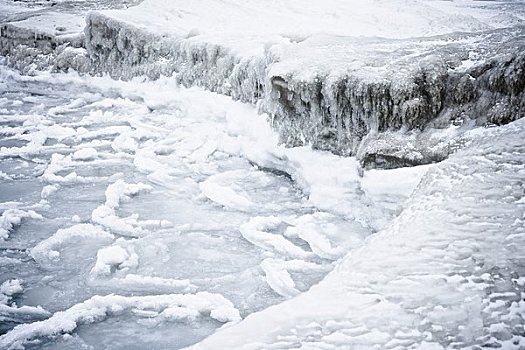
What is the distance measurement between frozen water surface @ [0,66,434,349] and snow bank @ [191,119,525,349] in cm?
69

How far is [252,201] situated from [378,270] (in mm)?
3364

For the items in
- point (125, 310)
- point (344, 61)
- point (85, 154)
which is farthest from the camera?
point (85, 154)

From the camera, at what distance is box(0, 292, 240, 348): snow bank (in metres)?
3.27

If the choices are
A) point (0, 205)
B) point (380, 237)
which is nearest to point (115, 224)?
point (0, 205)

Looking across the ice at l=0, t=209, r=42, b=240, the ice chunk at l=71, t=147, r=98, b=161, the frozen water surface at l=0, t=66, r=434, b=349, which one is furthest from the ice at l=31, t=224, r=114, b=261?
the ice chunk at l=71, t=147, r=98, b=161

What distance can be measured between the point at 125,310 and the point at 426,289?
244 centimetres

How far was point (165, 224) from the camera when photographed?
5035mm

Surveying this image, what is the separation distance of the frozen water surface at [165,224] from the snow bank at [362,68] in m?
0.47

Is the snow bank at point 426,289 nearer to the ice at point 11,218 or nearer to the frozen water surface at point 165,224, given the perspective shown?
the frozen water surface at point 165,224

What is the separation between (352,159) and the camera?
580cm

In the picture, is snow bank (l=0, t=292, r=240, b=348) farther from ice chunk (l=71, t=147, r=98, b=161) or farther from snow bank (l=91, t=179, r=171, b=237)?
ice chunk (l=71, t=147, r=98, b=161)

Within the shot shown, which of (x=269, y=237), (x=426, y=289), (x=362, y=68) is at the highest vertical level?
(x=362, y=68)


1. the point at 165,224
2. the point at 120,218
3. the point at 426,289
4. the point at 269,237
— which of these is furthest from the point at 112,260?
the point at 426,289

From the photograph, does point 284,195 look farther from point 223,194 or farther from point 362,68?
point 362,68
